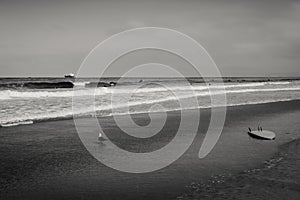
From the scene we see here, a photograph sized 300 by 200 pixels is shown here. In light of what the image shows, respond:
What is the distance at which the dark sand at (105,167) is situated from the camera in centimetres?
635

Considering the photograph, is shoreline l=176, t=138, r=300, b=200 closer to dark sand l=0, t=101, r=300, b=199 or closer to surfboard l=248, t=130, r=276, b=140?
dark sand l=0, t=101, r=300, b=199

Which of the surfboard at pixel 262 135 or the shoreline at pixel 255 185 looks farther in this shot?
the surfboard at pixel 262 135

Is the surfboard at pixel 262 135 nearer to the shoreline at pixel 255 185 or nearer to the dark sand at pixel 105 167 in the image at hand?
the dark sand at pixel 105 167

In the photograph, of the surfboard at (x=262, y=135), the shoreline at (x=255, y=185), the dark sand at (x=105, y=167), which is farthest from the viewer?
the surfboard at (x=262, y=135)

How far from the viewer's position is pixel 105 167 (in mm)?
8336

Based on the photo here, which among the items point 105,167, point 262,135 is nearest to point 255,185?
point 105,167

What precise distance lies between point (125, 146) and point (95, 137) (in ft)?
7.04

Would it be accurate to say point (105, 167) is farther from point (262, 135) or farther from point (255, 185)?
point (262, 135)

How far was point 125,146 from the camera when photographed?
36.2 feet

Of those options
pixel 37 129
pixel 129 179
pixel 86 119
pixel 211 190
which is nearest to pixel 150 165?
pixel 129 179

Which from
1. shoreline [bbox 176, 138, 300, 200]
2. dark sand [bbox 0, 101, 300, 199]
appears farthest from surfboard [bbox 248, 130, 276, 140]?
shoreline [bbox 176, 138, 300, 200]

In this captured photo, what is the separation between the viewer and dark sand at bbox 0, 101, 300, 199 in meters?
6.35

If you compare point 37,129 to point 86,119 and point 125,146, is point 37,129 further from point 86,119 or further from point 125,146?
point 125,146

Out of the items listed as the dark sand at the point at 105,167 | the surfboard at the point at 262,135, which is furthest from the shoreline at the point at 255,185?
the surfboard at the point at 262,135
